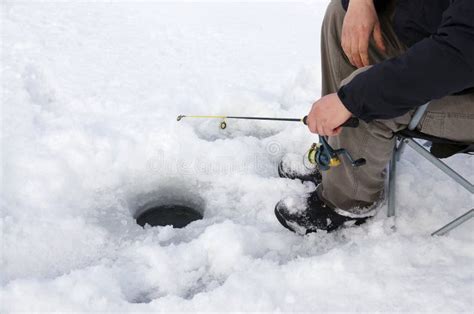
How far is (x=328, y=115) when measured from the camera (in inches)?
66.0

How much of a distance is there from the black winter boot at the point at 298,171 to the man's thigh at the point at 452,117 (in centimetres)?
88

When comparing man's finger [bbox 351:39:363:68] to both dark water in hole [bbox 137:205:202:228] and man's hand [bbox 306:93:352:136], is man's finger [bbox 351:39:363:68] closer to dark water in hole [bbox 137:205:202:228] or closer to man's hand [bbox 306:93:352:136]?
man's hand [bbox 306:93:352:136]

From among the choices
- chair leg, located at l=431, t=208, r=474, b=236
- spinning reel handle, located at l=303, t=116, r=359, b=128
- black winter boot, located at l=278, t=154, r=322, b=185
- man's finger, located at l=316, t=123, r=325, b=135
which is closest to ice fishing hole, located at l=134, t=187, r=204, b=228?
black winter boot, located at l=278, t=154, r=322, b=185

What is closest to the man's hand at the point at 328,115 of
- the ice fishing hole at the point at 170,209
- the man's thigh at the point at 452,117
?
the man's thigh at the point at 452,117

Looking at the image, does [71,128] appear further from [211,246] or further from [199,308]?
[199,308]

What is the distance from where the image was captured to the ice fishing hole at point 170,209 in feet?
8.43

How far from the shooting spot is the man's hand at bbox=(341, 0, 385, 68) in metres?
1.88

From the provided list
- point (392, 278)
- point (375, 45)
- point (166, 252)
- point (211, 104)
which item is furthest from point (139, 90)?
point (392, 278)

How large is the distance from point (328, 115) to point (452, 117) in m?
0.46

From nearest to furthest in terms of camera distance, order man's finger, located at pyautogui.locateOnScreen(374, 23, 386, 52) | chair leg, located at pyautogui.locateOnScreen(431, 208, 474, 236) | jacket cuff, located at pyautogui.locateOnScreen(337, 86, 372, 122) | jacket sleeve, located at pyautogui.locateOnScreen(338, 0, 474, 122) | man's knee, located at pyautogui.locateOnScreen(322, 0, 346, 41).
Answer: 1. jacket sleeve, located at pyautogui.locateOnScreen(338, 0, 474, 122)
2. jacket cuff, located at pyautogui.locateOnScreen(337, 86, 372, 122)
3. chair leg, located at pyautogui.locateOnScreen(431, 208, 474, 236)
4. man's finger, located at pyautogui.locateOnScreen(374, 23, 386, 52)
5. man's knee, located at pyautogui.locateOnScreen(322, 0, 346, 41)

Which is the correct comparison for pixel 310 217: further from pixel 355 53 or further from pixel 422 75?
pixel 422 75

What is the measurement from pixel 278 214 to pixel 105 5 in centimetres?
322

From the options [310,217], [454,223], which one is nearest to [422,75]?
[454,223]

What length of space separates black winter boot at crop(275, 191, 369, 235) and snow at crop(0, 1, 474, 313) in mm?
54
